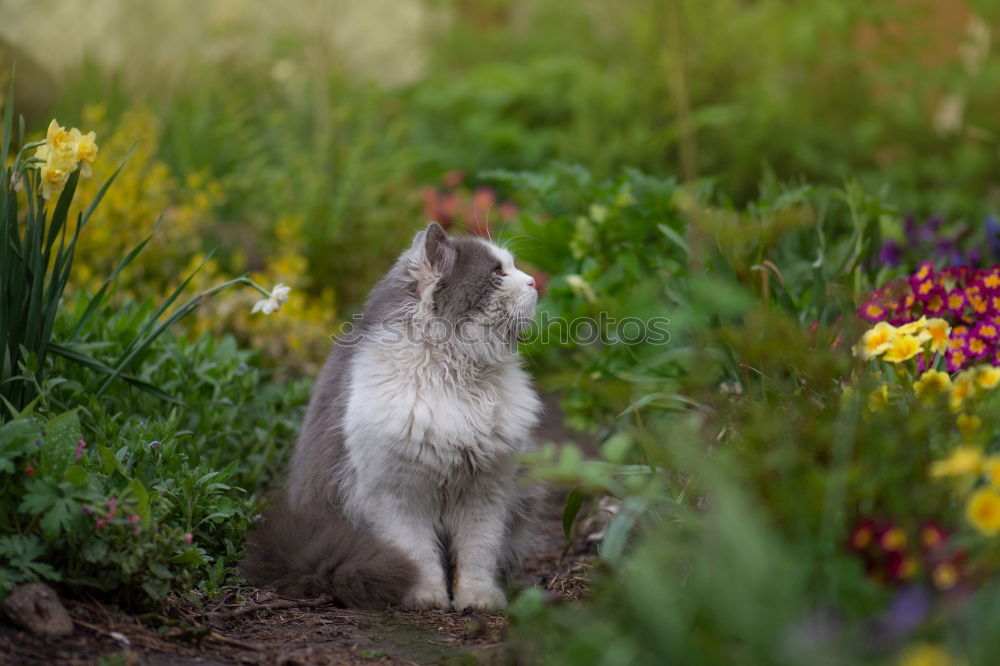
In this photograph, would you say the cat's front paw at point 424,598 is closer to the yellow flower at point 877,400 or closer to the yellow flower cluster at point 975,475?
the yellow flower at point 877,400

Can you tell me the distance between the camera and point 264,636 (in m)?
2.46

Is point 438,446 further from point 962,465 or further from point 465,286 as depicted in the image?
point 962,465

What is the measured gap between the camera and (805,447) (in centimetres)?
194

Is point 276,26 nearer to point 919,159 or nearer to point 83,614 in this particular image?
point 919,159

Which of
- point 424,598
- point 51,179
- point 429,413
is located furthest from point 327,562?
point 51,179

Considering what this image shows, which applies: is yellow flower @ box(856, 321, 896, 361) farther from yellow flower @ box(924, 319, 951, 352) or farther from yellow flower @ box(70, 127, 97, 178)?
yellow flower @ box(70, 127, 97, 178)

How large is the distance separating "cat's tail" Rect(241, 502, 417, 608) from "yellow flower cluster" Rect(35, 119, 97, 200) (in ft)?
→ 3.83

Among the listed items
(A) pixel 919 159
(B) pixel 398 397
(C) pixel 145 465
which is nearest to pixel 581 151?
(A) pixel 919 159

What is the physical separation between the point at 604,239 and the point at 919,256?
145 cm

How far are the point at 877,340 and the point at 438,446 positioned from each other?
4.21 feet

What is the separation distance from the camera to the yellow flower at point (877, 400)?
2.05 meters

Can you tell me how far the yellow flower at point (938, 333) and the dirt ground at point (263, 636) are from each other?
126 cm

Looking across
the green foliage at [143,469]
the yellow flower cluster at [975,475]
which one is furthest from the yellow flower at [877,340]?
the green foliage at [143,469]

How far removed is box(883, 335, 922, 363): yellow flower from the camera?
7.83ft
